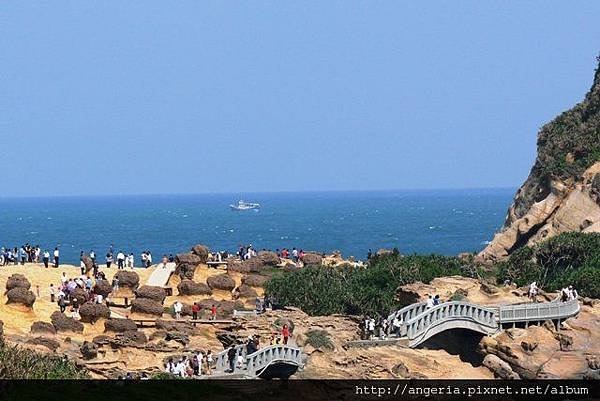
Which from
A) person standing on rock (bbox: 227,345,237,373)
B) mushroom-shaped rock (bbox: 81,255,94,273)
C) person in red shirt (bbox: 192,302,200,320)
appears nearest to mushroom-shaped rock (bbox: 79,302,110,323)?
person in red shirt (bbox: 192,302,200,320)

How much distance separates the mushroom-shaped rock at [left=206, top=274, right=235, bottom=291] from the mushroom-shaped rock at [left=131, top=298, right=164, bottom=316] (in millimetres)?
7854

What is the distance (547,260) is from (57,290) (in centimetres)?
2806

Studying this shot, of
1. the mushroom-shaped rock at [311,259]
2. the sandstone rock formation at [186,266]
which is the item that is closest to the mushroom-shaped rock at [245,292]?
the sandstone rock formation at [186,266]

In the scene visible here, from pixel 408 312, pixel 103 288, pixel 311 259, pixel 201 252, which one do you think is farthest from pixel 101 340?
pixel 311 259

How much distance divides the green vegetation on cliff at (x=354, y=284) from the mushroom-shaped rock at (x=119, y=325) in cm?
989

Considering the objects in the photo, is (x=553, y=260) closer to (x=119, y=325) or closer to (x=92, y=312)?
(x=119, y=325)

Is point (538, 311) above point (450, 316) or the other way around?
above

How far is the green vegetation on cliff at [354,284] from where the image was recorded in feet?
188

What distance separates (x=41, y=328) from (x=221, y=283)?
15.9 m

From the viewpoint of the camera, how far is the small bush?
48000 millimetres

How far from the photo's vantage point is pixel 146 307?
55.3 m

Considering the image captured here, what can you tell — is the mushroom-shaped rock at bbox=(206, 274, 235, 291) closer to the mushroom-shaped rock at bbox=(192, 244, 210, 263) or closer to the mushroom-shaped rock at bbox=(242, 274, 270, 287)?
the mushroom-shaped rock at bbox=(242, 274, 270, 287)

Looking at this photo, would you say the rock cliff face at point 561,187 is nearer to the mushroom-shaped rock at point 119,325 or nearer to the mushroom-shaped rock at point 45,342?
the mushroom-shaped rock at point 119,325

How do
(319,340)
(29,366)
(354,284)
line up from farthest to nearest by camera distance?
1. (354,284)
2. (319,340)
3. (29,366)
